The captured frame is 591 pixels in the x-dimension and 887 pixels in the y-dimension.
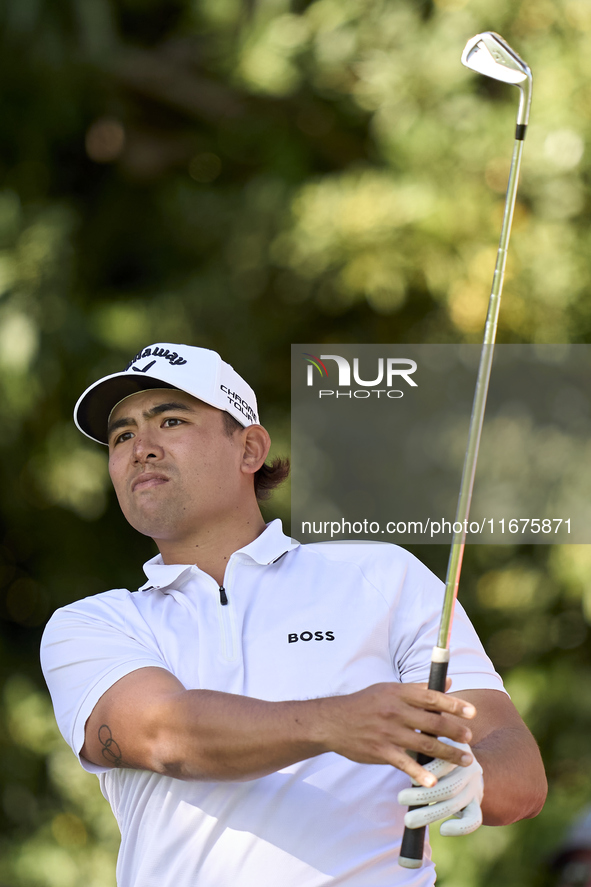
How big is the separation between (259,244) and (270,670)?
2135mm

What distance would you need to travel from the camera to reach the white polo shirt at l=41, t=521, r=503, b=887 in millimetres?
1186

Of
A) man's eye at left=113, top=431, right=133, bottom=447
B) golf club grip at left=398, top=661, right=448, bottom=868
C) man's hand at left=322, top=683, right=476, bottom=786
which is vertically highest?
man's eye at left=113, top=431, right=133, bottom=447

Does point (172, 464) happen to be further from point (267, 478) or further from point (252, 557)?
point (267, 478)

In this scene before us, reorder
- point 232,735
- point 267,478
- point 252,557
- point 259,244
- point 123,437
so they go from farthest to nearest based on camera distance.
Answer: point 259,244
point 267,478
point 123,437
point 252,557
point 232,735

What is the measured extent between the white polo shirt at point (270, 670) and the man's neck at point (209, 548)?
0.04 metres

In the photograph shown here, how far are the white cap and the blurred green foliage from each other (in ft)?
4.64

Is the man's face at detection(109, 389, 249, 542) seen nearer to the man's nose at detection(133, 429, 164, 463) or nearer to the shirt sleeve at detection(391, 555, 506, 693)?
the man's nose at detection(133, 429, 164, 463)

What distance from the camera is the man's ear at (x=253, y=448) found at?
165 centimetres

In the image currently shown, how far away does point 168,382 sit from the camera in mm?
1508

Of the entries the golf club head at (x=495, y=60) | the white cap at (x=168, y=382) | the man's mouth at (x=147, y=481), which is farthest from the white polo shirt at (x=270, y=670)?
the golf club head at (x=495, y=60)

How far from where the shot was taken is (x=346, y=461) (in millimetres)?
3113

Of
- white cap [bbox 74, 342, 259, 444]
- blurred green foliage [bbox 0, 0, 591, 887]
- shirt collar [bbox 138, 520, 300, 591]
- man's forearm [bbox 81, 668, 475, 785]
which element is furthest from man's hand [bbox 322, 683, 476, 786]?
blurred green foliage [bbox 0, 0, 591, 887]

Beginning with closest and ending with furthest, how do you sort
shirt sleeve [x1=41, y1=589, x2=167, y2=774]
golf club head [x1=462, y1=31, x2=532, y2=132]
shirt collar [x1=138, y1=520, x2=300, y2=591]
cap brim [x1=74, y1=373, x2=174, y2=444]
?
golf club head [x1=462, y1=31, x2=532, y2=132] → shirt sleeve [x1=41, y1=589, x2=167, y2=774] → shirt collar [x1=138, y1=520, x2=300, y2=591] → cap brim [x1=74, y1=373, x2=174, y2=444]

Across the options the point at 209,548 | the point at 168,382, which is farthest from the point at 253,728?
the point at 168,382
